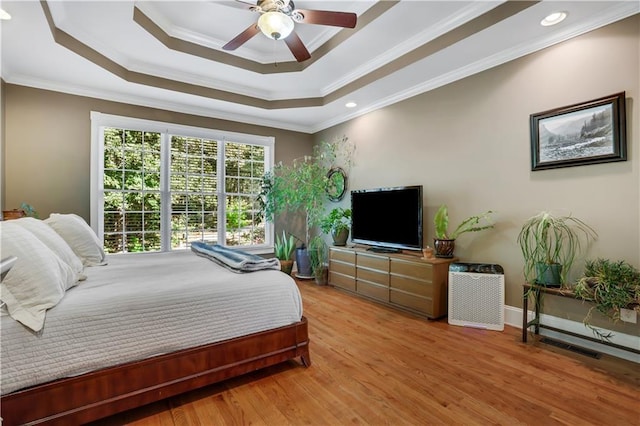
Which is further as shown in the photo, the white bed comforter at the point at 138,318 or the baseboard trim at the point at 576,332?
the baseboard trim at the point at 576,332

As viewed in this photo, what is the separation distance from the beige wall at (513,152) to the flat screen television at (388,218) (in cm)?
34

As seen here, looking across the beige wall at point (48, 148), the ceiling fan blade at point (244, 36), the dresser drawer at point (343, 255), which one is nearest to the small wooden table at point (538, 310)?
the dresser drawer at point (343, 255)

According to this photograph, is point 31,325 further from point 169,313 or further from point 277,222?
point 277,222

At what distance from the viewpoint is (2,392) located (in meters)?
1.37

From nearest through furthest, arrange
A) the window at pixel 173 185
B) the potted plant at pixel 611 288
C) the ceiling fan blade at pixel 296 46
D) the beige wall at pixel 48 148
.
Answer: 1. the potted plant at pixel 611 288
2. the ceiling fan blade at pixel 296 46
3. the beige wall at pixel 48 148
4. the window at pixel 173 185

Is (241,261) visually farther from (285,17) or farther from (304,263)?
(304,263)

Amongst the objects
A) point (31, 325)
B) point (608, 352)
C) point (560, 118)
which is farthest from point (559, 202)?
point (31, 325)

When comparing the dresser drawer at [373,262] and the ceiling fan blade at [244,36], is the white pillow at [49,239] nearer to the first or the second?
the ceiling fan blade at [244,36]

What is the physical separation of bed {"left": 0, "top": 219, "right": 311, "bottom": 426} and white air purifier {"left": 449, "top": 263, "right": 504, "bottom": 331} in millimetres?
1721

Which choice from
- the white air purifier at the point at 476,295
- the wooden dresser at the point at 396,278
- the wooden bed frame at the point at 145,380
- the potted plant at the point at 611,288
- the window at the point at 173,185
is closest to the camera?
the wooden bed frame at the point at 145,380

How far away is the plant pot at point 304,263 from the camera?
526 centimetres

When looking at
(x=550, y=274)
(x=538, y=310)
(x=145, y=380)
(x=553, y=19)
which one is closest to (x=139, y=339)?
(x=145, y=380)

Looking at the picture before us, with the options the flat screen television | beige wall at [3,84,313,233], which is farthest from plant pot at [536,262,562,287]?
beige wall at [3,84,313,233]

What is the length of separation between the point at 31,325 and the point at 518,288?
12.0ft
